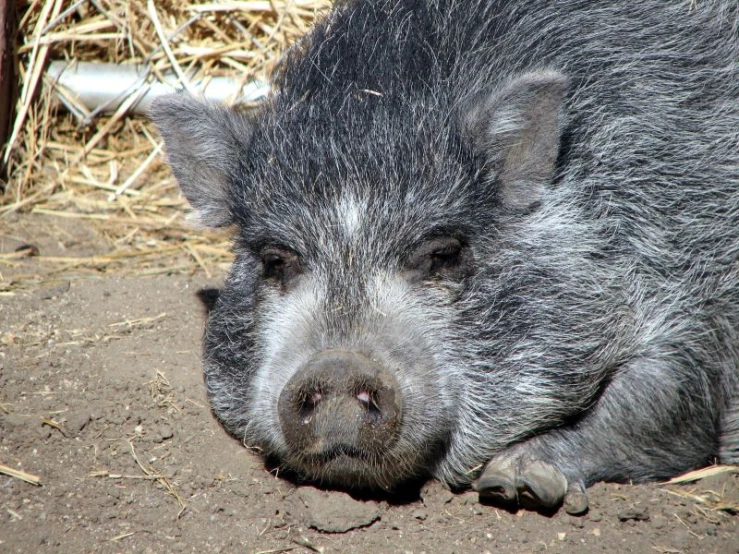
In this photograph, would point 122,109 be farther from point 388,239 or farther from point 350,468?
point 350,468

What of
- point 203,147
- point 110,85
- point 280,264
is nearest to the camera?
point 280,264

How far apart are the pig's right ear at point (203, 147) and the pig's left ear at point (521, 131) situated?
3.49 feet

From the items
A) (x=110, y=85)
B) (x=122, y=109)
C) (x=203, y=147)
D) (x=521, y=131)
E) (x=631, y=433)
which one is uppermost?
(x=521, y=131)

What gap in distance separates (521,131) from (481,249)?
511 mm

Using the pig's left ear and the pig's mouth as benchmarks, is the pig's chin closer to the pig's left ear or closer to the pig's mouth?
the pig's mouth

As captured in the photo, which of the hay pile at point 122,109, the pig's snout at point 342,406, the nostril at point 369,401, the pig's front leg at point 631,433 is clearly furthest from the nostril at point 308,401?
the hay pile at point 122,109

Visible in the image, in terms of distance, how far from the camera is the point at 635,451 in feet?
13.1

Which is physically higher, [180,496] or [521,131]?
[521,131]

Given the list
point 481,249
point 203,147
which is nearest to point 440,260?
point 481,249

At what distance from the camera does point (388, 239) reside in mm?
3705

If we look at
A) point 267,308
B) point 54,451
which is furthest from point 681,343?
point 54,451

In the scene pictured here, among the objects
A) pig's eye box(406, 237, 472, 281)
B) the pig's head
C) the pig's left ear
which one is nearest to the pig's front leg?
the pig's head

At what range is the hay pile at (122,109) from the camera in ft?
20.6

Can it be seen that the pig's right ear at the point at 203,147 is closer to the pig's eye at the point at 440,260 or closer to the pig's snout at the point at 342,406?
the pig's eye at the point at 440,260
